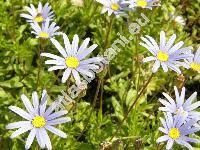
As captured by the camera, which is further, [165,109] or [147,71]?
[147,71]

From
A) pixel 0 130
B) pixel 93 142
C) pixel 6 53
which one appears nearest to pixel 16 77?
pixel 6 53

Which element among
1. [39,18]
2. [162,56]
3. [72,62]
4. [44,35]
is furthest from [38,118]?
[39,18]

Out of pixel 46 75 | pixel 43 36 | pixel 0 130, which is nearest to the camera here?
pixel 43 36

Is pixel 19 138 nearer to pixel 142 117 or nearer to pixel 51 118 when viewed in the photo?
pixel 51 118

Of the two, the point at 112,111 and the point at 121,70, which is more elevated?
the point at 121,70

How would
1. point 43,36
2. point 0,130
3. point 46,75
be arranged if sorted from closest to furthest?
1. point 43,36
2. point 0,130
3. point 46,75


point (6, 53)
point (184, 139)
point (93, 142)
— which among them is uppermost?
point (6, 53)

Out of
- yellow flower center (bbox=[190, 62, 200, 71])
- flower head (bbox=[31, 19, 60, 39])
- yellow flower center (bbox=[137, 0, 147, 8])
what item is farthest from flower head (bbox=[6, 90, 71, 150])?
yellow flower center (bbox=[137, 0, 147, 8])
